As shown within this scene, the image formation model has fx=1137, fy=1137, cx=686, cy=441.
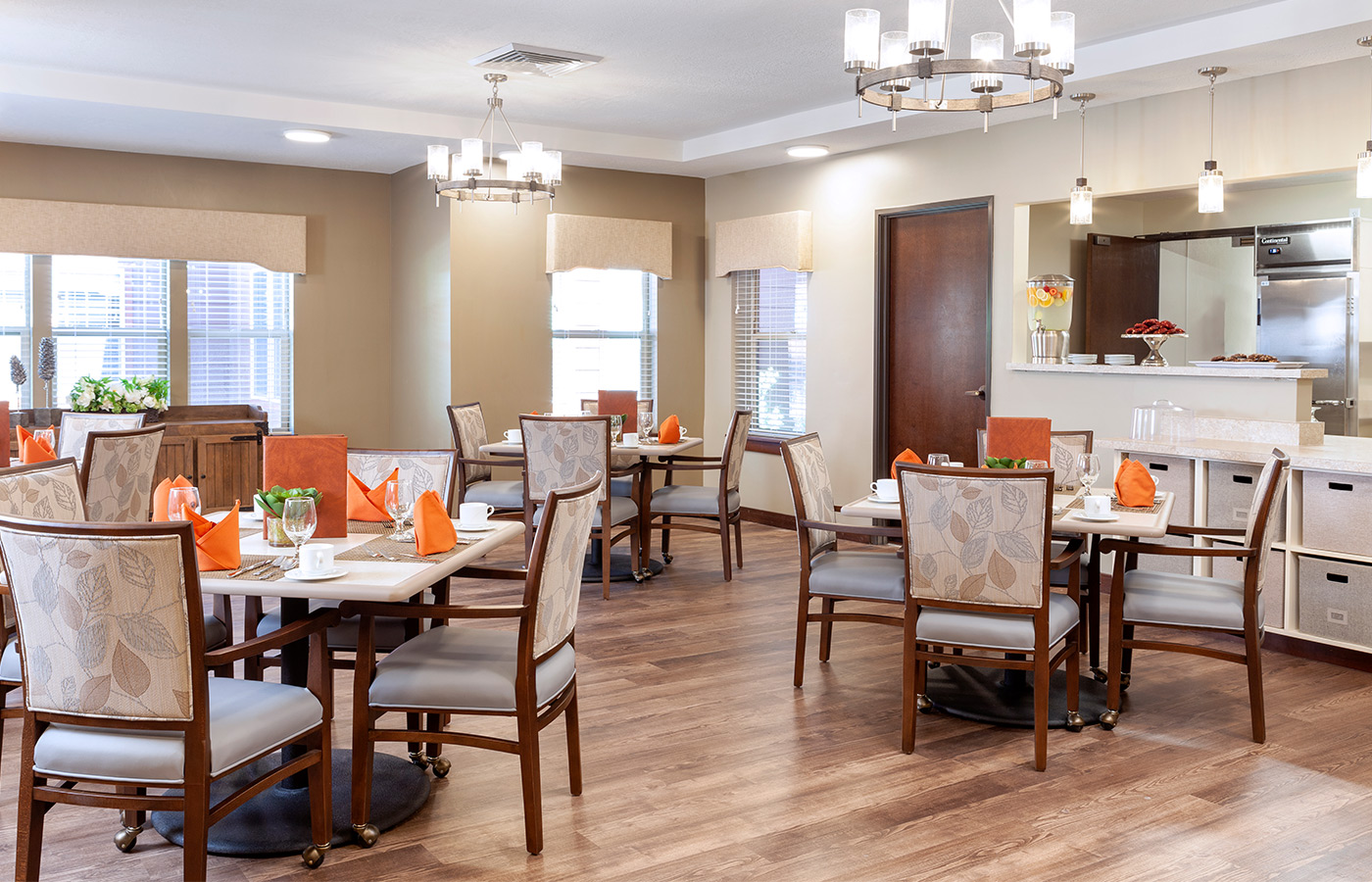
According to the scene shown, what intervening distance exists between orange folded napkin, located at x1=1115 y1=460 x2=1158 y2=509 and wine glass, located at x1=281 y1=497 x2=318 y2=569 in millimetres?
2626

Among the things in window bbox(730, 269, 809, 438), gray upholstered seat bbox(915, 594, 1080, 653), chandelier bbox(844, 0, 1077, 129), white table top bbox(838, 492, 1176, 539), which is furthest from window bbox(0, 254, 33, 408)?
gray upholstered seat bbox(915, 594, 1080, 653)

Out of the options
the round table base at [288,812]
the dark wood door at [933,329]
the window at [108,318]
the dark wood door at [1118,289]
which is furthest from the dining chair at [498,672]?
the dark wood door at [1118,289]

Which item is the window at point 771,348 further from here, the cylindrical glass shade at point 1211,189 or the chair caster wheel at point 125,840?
the chair caster wheel at point 125,840

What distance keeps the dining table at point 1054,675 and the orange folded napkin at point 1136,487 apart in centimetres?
2

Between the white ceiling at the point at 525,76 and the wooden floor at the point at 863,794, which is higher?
the white ceiling at the point at 525,76

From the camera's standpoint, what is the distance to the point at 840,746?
3482 millimetres

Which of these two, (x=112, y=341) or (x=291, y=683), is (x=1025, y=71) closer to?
(x=291, y=683)

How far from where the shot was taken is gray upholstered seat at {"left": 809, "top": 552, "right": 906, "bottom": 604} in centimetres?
376

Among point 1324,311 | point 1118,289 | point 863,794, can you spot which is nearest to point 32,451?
point 863,794

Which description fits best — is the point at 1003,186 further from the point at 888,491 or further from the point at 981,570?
the point at 981,570

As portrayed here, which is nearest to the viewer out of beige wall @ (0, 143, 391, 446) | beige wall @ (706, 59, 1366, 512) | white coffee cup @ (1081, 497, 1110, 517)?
white coffee cup @ (1081, 497, 1110, 517)

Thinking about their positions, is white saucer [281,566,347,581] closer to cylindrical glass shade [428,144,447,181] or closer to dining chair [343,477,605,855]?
dining chair [343,477,605,855]

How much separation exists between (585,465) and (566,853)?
9.58 feet

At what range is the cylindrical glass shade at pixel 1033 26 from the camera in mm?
3164
